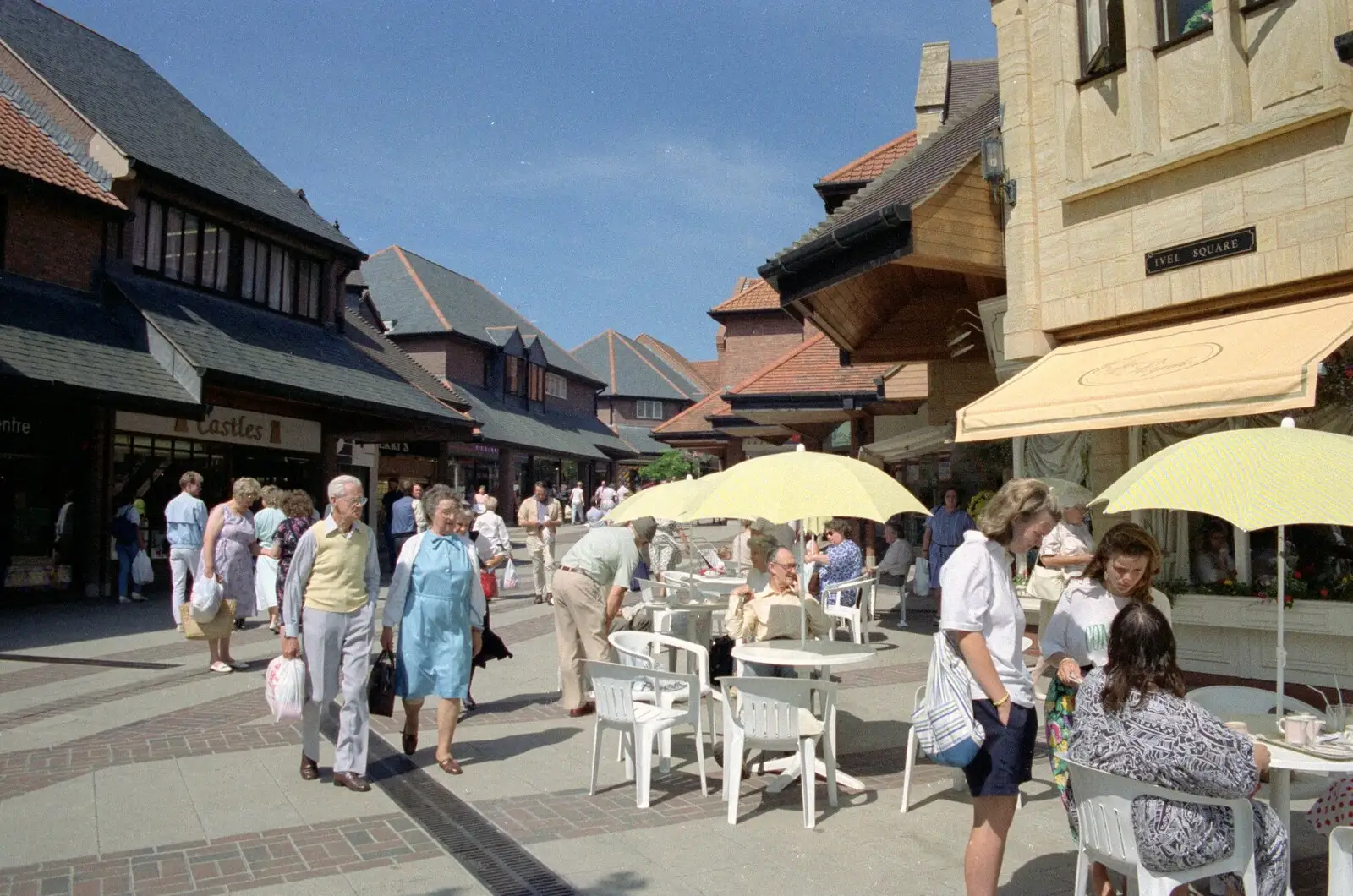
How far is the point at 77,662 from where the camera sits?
33.7 feet

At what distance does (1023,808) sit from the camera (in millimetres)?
5539

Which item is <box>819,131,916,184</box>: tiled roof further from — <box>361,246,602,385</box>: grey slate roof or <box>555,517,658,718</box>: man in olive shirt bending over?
<box>361,246,602,385</box>: grey slate roof

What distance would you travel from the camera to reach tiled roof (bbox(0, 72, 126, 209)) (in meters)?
14.7

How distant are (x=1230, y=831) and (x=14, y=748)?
729 cm

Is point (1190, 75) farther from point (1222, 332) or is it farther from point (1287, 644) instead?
point (1287, 644)

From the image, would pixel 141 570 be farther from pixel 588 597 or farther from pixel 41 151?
pixel 588 597

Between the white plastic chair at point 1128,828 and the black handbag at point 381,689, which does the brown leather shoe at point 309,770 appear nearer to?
the black handbag at point 381,689

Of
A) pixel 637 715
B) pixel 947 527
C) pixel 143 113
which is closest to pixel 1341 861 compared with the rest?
pixel 637 715

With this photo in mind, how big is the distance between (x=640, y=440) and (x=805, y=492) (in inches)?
2086

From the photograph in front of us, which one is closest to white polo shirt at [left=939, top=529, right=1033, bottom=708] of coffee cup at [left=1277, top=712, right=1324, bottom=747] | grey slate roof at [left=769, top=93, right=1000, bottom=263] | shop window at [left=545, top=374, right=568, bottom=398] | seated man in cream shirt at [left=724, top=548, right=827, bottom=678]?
coffee cup at [left=1277, top=712, right=1324, bottom=747]

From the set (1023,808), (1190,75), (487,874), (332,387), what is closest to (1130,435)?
(1190,75)

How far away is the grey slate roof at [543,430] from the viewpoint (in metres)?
36.6

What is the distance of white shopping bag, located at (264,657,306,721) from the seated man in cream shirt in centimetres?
276

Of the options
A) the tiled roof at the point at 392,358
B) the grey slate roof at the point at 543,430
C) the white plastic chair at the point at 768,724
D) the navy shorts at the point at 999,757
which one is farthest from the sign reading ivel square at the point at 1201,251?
the grey slate roof at the point at 543,430
